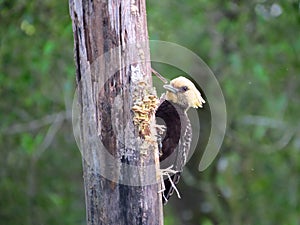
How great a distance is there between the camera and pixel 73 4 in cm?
281

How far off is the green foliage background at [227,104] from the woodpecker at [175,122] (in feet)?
4.04

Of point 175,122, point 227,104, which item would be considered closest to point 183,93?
point 175,122

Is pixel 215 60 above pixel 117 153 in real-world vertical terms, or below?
above

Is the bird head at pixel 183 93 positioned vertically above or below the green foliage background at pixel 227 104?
below

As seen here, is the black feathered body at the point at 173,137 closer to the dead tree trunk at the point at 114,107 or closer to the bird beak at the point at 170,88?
the bird beak at the point at 170,88

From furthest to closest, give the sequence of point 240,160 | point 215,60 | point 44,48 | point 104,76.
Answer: point 240,160 → point 215,60 → point 44,48 → point 104,76

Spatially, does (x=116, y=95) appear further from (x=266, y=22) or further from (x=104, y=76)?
(x=266, y=22)

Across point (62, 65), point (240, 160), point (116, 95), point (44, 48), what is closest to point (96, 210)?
point (116, 95)

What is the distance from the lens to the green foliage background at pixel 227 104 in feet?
17.3

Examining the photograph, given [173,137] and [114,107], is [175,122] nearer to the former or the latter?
[173,137]

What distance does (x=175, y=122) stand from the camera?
3408mm

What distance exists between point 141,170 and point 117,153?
0.39 ft

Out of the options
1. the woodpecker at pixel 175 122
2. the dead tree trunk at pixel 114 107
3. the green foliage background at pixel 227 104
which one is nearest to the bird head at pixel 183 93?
the woodpecker at pixel 175 122

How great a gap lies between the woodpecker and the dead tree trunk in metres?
0.42
